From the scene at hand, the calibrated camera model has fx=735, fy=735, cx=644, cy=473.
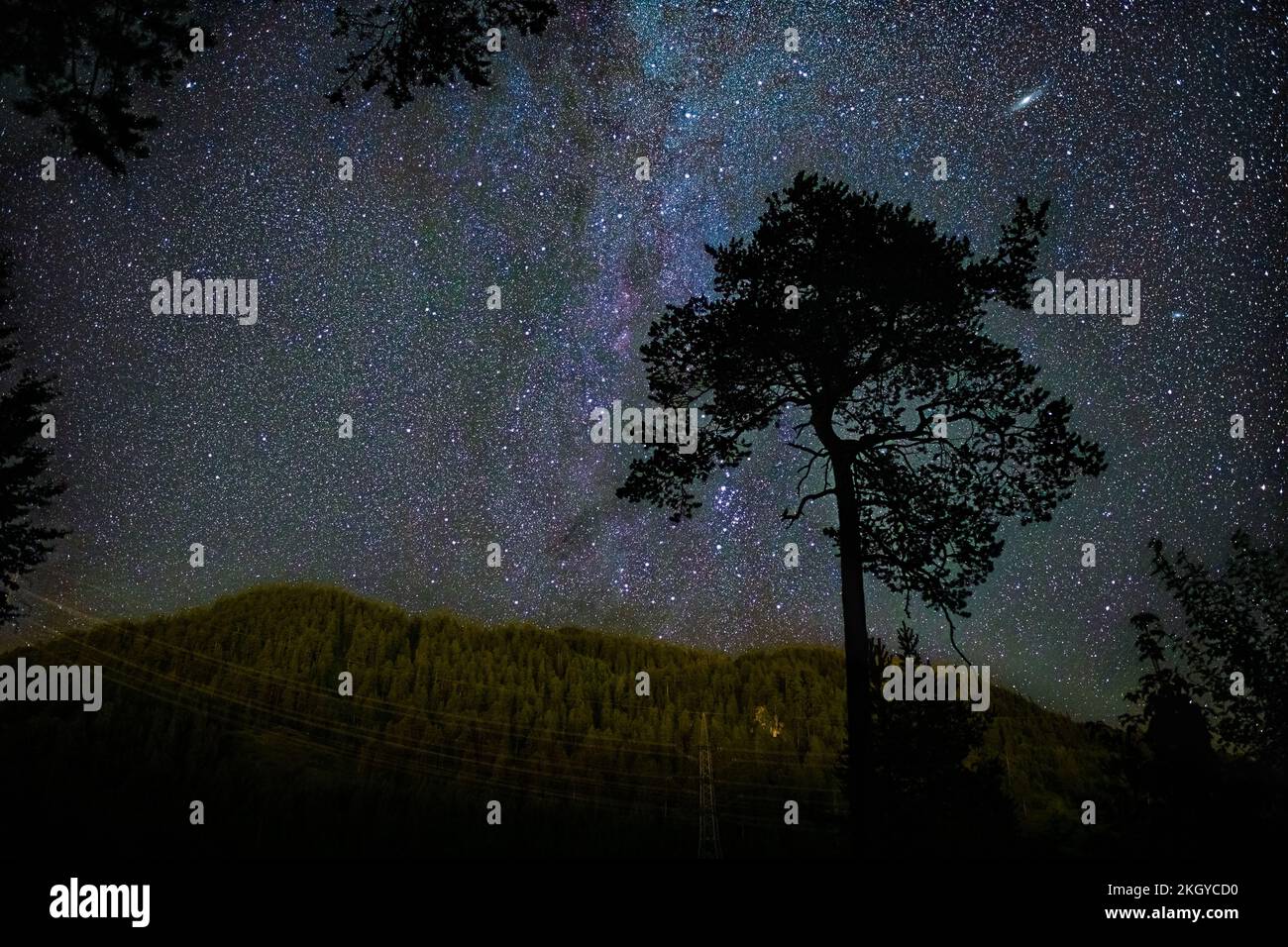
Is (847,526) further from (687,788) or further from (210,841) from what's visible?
(687,788)

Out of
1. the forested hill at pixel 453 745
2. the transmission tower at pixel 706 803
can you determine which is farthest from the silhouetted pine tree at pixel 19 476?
the transmission tower at pixel 706 803

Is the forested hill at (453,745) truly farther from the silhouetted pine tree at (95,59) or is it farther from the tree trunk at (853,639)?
the silhouetted pine tree at (95,59)

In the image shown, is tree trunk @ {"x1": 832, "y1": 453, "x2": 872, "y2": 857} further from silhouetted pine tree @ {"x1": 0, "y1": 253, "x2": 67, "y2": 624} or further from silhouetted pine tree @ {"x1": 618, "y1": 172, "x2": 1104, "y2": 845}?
silhouetted pine tree @ {"x1": 0, "y1": 253, "x2": 67, "y2": 624}

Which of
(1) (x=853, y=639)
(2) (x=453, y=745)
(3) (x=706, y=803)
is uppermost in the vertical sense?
(1) (x=853, y=639)

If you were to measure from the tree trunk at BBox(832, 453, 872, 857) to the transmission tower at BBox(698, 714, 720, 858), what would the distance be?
771cm

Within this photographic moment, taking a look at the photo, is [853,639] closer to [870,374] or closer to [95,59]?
[870,374]

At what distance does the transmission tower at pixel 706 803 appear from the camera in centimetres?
2247

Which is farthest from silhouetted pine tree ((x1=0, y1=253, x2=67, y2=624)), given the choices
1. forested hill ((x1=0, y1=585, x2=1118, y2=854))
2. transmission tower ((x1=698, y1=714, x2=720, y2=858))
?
transmission tower ((x1=698, y1=714, x2=720, y2=858))

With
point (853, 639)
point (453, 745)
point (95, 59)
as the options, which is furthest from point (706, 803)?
point (95, 59)

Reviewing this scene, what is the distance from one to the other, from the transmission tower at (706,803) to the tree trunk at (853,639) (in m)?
7.71

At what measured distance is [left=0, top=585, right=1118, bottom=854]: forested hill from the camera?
2462 centimetres

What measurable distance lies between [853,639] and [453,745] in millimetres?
33585

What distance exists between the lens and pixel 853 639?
1057 centimetres
